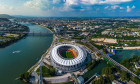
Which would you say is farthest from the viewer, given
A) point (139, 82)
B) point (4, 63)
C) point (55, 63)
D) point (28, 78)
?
point (4, 63)

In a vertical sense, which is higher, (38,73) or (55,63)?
(55,63)

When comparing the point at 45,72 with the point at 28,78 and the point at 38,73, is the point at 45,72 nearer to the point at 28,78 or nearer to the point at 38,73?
the point at 38,73

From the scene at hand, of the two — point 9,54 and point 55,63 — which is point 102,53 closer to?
point 55,63

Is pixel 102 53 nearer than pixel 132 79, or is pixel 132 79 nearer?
pixel 132 79

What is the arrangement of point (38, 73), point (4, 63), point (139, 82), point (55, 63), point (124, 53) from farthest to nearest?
point (124, 53)
point (4, 63)
point (55, 63)
point (38, 73)
point (139, 82)

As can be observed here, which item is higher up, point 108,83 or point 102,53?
point 102,53

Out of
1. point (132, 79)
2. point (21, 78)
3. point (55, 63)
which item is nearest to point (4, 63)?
point (21, 78)

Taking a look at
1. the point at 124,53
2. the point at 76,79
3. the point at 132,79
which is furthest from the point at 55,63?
the point at 124,53

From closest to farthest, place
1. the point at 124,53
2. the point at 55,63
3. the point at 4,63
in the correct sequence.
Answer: the point at 55,63
the point at 4,63
the point at 124,53

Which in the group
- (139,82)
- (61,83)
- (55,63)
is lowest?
(61,83)
